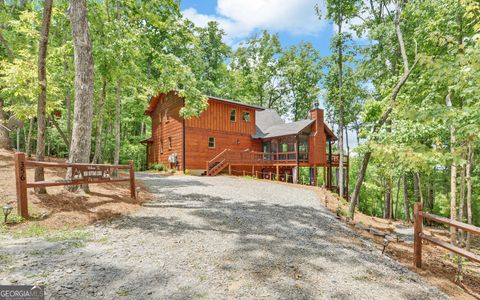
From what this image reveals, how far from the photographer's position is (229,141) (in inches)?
933

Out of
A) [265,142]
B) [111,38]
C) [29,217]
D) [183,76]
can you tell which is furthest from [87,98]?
[265,142]

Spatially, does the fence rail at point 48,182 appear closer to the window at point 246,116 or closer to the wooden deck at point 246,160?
the wooden deck at point 246,160

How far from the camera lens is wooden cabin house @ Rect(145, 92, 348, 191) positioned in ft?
69.7

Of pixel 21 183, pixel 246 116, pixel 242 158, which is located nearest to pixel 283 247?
pixel 21 183

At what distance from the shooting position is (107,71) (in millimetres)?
9875

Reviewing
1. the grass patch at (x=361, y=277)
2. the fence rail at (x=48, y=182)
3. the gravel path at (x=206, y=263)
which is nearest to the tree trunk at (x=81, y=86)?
the fence rail at (x=48, y=182)

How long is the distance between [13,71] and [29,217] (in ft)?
23.1

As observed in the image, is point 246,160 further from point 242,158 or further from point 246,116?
point 246,116

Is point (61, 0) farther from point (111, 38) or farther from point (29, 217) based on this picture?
point (29, 217)

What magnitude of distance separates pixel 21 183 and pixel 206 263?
439 centimetres

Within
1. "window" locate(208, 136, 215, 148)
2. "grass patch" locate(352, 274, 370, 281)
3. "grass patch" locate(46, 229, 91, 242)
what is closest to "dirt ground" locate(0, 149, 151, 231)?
"grass patch" locate(46, 229, 91, 242)

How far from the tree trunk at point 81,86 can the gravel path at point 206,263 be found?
8.75 ft

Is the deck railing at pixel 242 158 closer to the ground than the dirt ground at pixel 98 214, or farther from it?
farther from it

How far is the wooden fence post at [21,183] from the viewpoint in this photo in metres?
Result: 5.45
